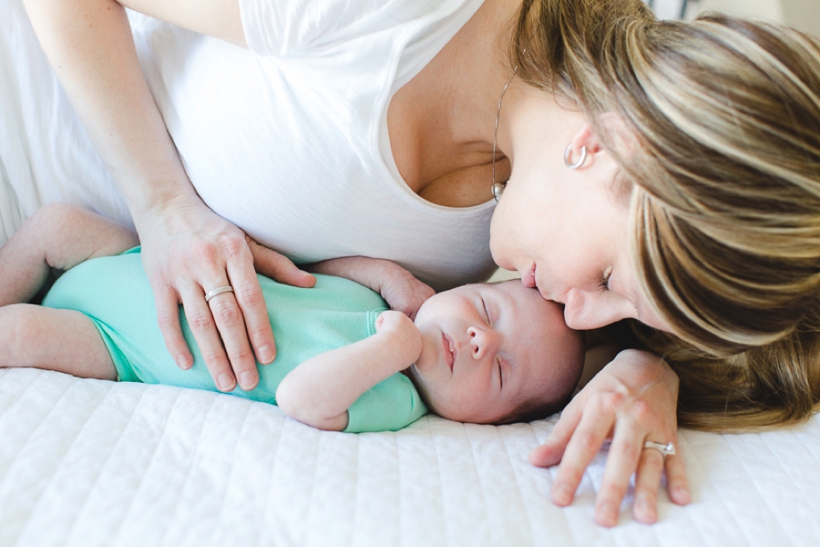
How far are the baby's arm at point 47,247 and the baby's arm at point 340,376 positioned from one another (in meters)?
0.56

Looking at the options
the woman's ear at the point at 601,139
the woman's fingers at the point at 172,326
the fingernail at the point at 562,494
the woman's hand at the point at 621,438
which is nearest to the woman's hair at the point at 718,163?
the woman's ear at the point at 601,139

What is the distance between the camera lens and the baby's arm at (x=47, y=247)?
114cm

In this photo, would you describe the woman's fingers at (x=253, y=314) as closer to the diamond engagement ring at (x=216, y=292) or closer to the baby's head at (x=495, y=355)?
the diamond engagement ring at (x=216, y=292)

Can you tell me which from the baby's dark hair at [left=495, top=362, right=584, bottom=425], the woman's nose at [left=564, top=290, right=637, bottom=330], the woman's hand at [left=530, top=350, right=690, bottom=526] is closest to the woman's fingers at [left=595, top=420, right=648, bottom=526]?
the woman's hand at [left=530, top=350, right=690, bottom=526]

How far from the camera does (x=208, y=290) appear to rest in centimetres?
100

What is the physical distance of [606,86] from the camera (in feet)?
2.64

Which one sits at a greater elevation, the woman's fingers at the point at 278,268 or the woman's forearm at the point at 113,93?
the woman's forearm at the point at 113,93

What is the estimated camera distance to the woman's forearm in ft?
3.41

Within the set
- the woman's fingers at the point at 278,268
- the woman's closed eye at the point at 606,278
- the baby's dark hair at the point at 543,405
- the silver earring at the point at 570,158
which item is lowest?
the baby's dark hair at the point at 543,405

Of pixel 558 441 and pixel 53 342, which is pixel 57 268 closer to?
pixel 53 342

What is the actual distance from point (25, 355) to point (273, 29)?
2.03 ft

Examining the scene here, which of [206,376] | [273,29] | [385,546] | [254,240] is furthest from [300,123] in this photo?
[385,546]

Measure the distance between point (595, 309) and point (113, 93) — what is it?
2.96 ft

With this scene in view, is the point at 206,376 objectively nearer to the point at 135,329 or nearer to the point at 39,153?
the point at 135,329
